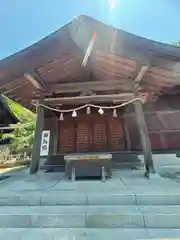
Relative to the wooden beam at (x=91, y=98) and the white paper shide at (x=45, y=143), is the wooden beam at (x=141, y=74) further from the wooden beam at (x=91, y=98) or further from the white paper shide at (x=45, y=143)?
the white paper shide at (x=45, y=143)

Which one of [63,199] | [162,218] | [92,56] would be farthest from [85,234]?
[92,56]

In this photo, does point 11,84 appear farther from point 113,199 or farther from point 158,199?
point 158,199

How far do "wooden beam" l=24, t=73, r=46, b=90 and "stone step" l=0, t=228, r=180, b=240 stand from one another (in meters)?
3.20

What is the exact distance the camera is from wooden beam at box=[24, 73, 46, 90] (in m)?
4.29

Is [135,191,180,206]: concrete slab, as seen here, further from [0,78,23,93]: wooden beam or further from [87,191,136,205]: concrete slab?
[0,78,23,93]: wooden beam

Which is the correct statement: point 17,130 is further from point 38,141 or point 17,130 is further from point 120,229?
point 120,229

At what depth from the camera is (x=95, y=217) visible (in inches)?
96.2

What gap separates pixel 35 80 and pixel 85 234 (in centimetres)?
Answer: 370

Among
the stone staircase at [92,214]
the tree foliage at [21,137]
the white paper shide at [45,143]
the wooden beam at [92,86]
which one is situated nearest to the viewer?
the stone staircase at [92,214]

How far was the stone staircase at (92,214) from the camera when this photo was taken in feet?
7.33

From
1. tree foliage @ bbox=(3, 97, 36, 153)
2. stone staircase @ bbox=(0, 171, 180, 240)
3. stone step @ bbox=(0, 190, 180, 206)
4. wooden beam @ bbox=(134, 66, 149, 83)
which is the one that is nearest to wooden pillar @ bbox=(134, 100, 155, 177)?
wooden beam @ bbox=(134, 66, 149, 83)

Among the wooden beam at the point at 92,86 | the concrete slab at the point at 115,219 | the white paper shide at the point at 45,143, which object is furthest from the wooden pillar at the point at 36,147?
the concrete slab at the point at 115,219

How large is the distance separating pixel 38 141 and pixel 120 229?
3.10 meters

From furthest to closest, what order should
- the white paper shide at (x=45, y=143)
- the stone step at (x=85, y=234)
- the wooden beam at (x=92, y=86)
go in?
1. the white paper shide at (x=45, y=143)
2. the wooden beam at (x=92, y=86)
3. the stone step at (x=85, y=234)
